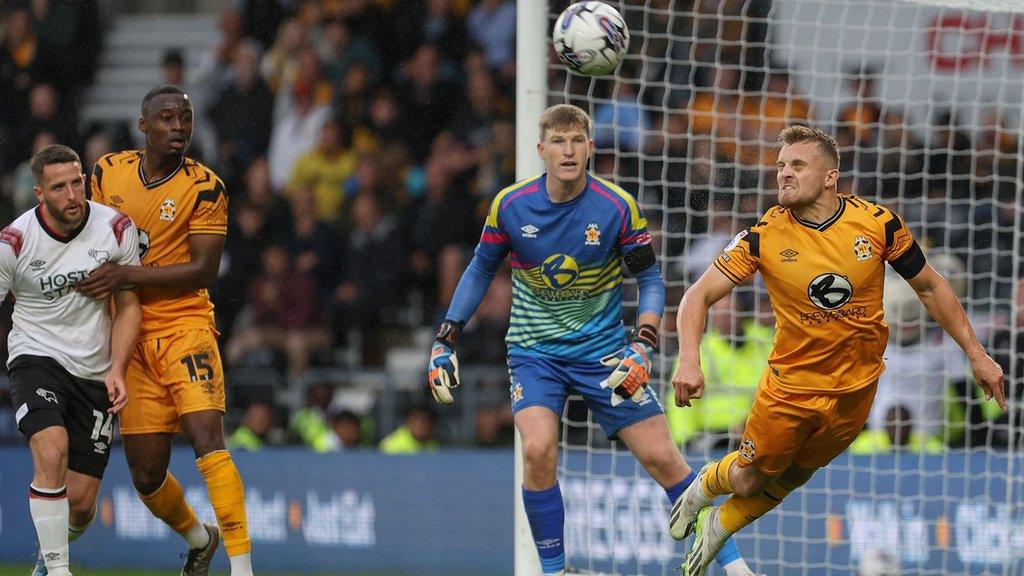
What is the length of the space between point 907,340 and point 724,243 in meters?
1.47

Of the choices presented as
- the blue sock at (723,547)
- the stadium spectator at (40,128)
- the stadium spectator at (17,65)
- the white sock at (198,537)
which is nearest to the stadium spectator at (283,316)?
the stadium spectator at (40,128)

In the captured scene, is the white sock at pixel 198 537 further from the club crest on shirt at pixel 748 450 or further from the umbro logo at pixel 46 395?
the club crest on shirt at pixel 748 450

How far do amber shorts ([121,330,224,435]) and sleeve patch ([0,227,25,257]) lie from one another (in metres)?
0.75

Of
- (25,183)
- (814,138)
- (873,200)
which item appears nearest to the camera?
(814,138)

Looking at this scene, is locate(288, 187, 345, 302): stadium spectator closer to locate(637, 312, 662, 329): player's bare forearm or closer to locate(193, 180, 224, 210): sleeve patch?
locate(193, 180, 224, 210): sleeve patch

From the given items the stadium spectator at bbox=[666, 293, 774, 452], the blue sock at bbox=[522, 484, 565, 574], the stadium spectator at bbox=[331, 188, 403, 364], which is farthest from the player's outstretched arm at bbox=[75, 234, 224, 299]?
the stadium spectator at bbox=[331, 188, 403, 364]

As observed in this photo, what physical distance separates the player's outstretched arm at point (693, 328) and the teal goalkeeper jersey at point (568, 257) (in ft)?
2.52

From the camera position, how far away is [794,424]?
6.54 meters

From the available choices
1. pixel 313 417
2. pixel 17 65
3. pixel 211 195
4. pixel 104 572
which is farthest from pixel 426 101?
pixel 211 195

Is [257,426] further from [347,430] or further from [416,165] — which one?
[416,165]

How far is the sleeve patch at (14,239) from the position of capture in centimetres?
688

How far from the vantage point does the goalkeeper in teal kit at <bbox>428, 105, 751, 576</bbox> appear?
276 inches

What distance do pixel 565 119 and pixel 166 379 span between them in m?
2.32

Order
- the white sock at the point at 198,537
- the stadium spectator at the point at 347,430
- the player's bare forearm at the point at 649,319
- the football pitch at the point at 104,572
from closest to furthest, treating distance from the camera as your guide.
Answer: the player's bare forearm at the point at 649,319, the white sock at the point at 198,537, the football pitch at the point at 104,572, the stadium spectator at the point at 347,430
